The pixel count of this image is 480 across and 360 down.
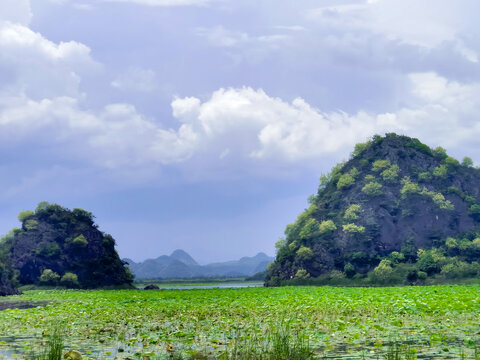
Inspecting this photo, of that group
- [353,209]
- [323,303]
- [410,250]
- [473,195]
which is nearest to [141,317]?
[323,303]

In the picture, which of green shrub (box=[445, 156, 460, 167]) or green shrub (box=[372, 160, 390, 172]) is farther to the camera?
green shrub (box=[372, 160, 390, 172])

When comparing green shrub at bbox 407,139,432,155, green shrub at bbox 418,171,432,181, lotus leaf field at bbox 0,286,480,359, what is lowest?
lotus leaf field at bbox 0,286,480,359

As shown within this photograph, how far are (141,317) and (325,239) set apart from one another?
Result: 216ft

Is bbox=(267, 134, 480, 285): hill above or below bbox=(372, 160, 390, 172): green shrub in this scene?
below

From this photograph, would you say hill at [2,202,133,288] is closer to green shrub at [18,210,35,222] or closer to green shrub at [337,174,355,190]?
green shrub at [18,210,35,222]

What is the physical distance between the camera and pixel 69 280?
8338cm

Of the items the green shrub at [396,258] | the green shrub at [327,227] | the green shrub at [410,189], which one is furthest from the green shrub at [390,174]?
the green shrub at [396,258]

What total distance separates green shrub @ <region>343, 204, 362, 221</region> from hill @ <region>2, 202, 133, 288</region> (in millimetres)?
44715

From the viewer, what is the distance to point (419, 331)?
47.9 ft

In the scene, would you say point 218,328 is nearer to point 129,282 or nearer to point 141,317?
point 141,317

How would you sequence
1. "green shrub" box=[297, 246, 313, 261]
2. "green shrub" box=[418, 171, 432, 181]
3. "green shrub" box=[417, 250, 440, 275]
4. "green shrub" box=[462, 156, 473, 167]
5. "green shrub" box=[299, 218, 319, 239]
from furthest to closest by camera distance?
"green shrub" box=[462, 156, 473, 167] → "green shrub" box=[418, 171, 432, 181] → "green shrub" box=[299, 218, 319, 239] → "green shrub" box=[297, 246, 313, 261] → "green shrub" box=[417, 250, 440, 275]

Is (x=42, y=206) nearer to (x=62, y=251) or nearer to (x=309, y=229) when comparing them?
(x=62, y=251)

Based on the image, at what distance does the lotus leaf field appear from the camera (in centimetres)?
1184

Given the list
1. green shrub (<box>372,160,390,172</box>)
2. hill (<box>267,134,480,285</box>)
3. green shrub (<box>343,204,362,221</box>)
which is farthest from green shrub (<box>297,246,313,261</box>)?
green shrub (<box>372,160,390,172</box>)
